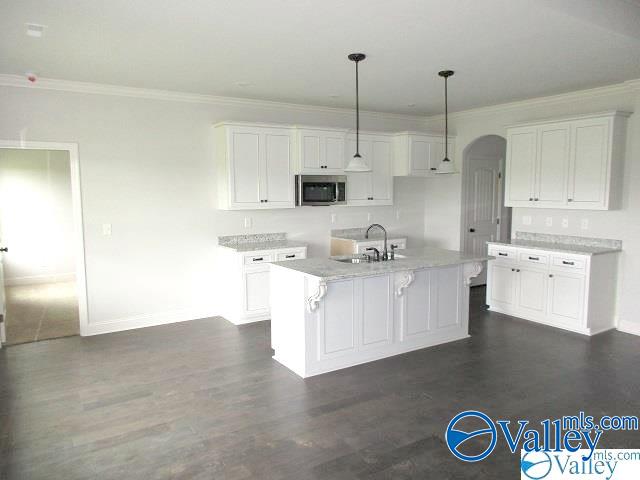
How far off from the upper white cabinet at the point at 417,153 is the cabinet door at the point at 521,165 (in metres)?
1.14

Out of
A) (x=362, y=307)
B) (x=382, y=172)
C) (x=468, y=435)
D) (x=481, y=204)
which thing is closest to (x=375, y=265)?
(x=362, y=307)

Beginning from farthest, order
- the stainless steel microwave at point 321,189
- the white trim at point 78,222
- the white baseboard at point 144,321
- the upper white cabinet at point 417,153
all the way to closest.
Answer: the upper white cabinet at point 417,153
the stainless steel microwave at point 321,189
the white baseboard at point 144,321
the white trim at point 78,222

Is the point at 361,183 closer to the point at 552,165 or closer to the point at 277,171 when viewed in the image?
the point at 277,171

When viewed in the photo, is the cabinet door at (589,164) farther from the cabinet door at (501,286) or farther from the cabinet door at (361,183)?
the cabinet door at (361,183)

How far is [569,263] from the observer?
202 inches

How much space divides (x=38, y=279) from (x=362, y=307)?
6331 mm

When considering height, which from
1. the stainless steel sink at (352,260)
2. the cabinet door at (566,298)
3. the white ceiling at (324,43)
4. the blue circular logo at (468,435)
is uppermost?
the white ceiling at (324,43)

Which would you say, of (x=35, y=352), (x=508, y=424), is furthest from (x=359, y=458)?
(x=35, y=352)

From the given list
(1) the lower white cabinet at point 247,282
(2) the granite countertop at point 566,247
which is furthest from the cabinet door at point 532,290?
(1) the lower white cabinet at point 247,282

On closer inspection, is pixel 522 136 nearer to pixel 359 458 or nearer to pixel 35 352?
pixel 359 458

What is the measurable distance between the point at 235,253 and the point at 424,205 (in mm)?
3543

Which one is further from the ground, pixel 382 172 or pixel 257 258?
pixel 382 172

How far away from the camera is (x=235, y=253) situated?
539 cm

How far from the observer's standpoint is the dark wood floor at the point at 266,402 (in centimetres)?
273
